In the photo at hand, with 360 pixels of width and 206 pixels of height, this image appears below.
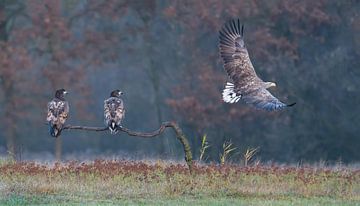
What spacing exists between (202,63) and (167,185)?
53.6 ft

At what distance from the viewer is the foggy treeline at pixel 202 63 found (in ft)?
108

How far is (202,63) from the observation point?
34.0m

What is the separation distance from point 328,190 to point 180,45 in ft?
55.3

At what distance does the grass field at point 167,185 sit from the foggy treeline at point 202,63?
42.5 ft

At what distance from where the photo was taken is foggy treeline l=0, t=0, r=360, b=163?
33000 millimetres

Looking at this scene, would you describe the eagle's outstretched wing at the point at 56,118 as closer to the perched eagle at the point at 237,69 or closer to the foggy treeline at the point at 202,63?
the perched eagle at the point at 237,69

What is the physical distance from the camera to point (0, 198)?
1680 centimetres

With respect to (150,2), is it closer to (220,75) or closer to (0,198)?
(220,75)

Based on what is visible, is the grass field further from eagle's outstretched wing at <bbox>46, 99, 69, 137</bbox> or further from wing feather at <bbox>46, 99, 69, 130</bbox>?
wing feather at <bbox>46, 99, 69, 130</bbox>

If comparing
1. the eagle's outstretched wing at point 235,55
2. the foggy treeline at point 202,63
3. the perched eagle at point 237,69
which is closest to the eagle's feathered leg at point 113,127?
the perched eagle at point 237,69

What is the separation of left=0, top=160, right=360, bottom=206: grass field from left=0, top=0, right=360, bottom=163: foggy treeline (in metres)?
13.0

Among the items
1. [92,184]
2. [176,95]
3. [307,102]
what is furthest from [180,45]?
[92,184]

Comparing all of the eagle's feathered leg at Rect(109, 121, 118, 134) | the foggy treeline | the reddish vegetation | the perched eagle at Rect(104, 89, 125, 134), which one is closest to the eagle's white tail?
the reddish vegetation

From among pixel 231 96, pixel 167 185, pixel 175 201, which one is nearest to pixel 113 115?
pixel 167 185
